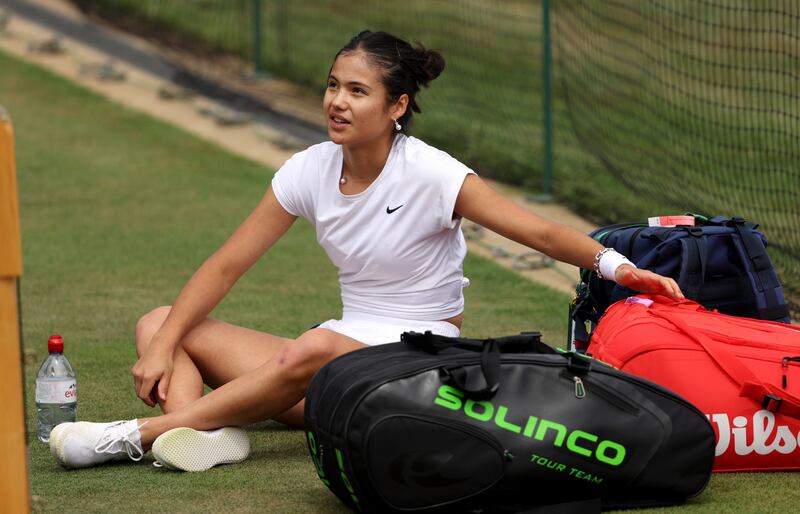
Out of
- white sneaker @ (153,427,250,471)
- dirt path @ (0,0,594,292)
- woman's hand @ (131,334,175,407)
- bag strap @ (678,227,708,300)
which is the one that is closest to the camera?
white sneaker @ (153,427,250,471)

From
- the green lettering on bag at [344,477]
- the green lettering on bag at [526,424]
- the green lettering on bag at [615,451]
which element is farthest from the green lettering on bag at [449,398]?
the green lettering on bag at [615,451]

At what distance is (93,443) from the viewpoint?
382 centimetres

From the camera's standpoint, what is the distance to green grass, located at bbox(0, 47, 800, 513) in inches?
144

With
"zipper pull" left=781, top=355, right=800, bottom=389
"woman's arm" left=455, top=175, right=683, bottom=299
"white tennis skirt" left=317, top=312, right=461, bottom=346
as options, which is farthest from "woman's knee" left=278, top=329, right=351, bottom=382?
"zipper pull" left=781, top=355, right=800, bottom=389

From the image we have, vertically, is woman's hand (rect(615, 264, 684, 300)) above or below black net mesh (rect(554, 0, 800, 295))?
above

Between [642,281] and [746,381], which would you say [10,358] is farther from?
[746,381]

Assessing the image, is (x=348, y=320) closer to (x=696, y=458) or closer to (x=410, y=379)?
(x=410, y=379)

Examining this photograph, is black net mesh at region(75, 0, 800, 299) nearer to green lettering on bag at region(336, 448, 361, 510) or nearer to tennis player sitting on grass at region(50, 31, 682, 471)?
tennis player sitting on grass at region(50, 31, 682, 471)

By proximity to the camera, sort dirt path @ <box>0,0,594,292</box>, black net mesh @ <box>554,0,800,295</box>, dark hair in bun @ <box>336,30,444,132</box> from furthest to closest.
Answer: dirt path @ <box>0,0,594,292</box> → black net mesh @ <box>554,0,800,295</box> → dark hair in bun @ <box>336,30,444,132</box>

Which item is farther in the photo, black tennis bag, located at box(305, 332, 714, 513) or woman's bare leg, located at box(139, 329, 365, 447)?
woman's bare leg, located at box(139, 329, 365, 447)

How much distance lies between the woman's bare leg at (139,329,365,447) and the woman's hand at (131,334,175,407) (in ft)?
0.47

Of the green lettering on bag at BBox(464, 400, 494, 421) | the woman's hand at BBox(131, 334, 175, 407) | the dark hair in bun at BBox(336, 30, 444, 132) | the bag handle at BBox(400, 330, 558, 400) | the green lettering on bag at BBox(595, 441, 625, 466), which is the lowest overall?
the woman's hand at BBox(131, 334, 175, 407)

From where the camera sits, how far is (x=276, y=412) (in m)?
3.88

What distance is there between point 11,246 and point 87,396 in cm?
194
